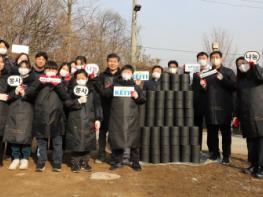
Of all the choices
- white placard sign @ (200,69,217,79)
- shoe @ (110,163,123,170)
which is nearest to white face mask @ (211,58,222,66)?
white placard sign @ (200,69,217,79)

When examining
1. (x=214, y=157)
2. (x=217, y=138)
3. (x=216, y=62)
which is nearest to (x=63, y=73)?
(x=216, y=62)

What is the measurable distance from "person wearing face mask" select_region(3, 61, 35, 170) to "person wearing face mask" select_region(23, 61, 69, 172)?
15 cm

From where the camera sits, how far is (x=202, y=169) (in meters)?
8.37

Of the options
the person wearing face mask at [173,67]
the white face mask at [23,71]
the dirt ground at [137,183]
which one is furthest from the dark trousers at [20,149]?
the person wearing face mask at [173,67]

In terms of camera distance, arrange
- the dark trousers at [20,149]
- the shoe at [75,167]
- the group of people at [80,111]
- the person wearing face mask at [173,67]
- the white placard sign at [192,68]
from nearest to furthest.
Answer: the group of people at [80,111] < the shoe at [75,167] < the dark trousers at [20,149] < the white placard sign at [192,68] < the person wearing face mask at [173,67]

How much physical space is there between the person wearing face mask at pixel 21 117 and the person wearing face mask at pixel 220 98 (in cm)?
359

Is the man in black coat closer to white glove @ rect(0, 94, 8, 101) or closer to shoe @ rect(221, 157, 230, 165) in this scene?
white glove @ rect(0, 94, 8, 101)

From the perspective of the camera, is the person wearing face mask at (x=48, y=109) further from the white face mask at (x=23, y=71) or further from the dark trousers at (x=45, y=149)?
the white face mask at (x=23, y=71)

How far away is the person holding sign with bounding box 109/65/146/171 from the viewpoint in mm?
7930

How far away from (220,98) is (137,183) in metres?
2.69

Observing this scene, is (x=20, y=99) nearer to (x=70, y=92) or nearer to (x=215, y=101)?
(x=70, y=92)

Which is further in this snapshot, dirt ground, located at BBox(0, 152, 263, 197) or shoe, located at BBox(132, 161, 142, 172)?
shoe, located at BBox(132, 161, 142, 172)

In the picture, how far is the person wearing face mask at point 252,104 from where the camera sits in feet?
25.2

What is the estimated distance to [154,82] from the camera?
9.82m
